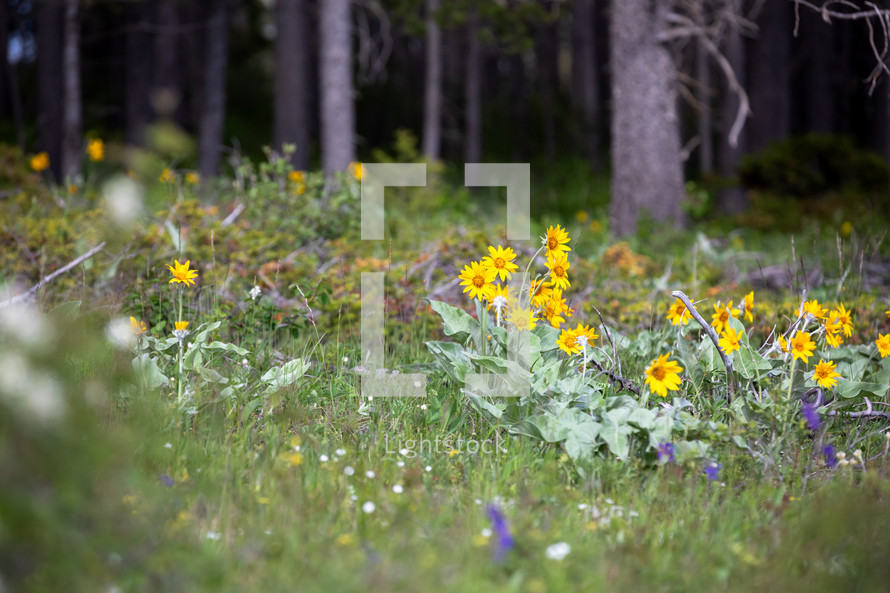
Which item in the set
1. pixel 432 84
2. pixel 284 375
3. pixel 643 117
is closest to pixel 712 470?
pixel 284 375

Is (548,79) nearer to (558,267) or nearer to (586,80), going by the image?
(586,80)

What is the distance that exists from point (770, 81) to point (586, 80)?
21.5 feet

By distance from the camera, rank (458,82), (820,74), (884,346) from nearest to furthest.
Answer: (884,346) → (820,74) → (458,82)

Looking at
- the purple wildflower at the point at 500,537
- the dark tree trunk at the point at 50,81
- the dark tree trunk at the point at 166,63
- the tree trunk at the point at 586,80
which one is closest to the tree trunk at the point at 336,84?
the dark tree trunk at the point at 50,81

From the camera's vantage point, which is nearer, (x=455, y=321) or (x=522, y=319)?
(x=522, y=319)

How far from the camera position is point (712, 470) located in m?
2.48

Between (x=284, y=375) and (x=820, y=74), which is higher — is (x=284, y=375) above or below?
below

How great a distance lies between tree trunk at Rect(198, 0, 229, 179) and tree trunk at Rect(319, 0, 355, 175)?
4555mm

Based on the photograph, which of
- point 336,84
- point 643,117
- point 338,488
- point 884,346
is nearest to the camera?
point 338,488

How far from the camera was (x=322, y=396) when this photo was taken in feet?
10.3

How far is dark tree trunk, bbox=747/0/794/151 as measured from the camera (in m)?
14.1

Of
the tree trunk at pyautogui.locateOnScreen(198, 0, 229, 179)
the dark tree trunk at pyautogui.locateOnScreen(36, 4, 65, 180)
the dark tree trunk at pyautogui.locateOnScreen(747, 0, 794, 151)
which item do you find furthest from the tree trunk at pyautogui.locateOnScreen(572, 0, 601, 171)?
the dark tree trunk at pyautogui.locateOnScreen(36, 4, 65, 180)

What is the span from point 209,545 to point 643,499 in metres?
1.34

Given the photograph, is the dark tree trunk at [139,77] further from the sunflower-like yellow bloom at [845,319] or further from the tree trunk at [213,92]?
the sunflower-like yellow bloom at [845,319]
